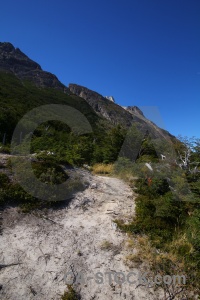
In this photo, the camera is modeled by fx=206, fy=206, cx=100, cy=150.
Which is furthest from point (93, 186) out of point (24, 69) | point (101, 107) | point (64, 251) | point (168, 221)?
point (24, 69)

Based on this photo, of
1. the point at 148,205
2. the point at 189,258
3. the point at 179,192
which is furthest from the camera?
the point at 179,192

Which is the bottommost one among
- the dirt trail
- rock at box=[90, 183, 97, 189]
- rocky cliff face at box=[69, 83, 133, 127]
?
the dirt trail

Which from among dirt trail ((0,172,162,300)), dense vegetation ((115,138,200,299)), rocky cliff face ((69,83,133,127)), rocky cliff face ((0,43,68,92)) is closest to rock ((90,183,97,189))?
dirt trail ((0,172,162,300))

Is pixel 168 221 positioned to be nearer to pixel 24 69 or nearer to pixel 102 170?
pixel 102 170

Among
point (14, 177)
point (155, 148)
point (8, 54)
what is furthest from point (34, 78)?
point (14, 177)

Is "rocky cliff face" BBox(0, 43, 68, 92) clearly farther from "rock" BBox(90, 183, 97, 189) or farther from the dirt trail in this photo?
the dirt trail

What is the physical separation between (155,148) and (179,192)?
10952 mm

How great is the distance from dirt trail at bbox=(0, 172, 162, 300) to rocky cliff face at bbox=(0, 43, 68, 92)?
107 metres

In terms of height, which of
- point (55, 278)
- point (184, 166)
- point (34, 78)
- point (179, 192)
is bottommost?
point (55, 278)

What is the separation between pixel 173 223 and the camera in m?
8.09

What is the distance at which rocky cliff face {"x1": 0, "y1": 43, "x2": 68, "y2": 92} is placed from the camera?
10912 cm

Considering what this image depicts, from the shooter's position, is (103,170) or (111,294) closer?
(111,294)

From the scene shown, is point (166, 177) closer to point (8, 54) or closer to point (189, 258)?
point (189, 258)

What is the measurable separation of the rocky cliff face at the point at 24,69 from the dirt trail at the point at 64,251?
4226 inches
